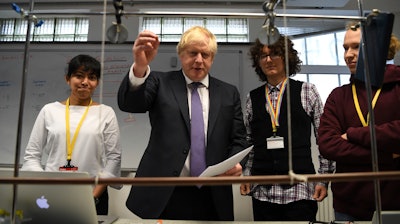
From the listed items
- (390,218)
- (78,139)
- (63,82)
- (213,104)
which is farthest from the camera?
(63,82)

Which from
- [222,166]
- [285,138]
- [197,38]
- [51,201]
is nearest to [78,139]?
[51,201]

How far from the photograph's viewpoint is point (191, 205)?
1271 mm

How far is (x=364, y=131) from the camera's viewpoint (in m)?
1.25

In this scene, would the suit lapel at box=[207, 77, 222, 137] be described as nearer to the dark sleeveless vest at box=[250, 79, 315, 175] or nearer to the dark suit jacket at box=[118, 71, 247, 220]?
the dark suit jacket at box=[118, 71, 247, 220]

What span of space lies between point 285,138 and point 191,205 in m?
0.63

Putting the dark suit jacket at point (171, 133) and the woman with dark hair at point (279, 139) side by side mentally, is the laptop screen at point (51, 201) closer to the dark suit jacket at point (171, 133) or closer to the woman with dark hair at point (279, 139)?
the dark suit jacket at point (171, 133)

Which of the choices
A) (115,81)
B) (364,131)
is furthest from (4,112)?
(364,131)

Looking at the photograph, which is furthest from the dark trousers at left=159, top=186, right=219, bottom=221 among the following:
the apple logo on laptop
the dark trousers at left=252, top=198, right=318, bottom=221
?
the apple logo on laptop

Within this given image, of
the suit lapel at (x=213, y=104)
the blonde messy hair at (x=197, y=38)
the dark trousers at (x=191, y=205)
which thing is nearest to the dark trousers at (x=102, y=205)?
the dark trousers at (x=191, y=205)

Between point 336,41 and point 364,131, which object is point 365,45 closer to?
point 364,131

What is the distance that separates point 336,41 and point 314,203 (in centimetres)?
249

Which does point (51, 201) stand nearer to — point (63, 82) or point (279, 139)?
point (279, 139)

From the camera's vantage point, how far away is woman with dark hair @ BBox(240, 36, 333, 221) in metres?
1.48

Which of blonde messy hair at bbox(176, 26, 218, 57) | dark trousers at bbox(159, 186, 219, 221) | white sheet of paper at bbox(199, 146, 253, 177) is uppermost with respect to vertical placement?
blonde messy hair at bbox(176, 26, 218, 57)
